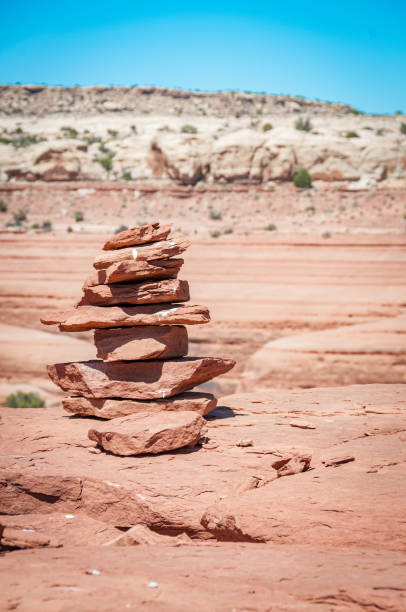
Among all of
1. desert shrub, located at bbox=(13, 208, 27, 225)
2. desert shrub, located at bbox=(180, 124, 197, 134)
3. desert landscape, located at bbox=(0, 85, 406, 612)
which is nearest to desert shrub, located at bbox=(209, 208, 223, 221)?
desert landscape, located at bbox=(0, 85, 406, 612)

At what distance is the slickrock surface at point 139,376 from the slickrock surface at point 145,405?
9 centimetres

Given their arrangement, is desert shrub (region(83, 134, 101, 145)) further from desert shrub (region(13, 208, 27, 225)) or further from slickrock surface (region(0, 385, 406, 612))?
slickrock surface (region(0, 385, 406, 612))

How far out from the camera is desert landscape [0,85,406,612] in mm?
3938

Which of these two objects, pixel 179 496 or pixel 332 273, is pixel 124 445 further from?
pixel 332 273

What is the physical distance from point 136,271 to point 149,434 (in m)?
2.17

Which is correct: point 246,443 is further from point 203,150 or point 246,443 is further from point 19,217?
point 203,150

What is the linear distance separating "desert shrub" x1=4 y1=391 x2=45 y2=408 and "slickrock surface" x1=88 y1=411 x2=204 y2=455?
8.32 metres

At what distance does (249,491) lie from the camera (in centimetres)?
558

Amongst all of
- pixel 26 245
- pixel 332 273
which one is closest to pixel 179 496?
pixel 332 273

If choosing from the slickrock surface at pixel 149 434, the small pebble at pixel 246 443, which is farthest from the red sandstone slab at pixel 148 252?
the small pebble at pixel 246 443

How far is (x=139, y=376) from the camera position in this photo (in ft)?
25.5

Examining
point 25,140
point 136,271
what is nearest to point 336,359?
point 136,271

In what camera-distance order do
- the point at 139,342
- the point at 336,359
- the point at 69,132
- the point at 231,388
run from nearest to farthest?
the point at 139,342, the point at 336,359, the point at 231,388, the point at 69,132

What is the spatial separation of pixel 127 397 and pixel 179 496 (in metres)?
2.30
